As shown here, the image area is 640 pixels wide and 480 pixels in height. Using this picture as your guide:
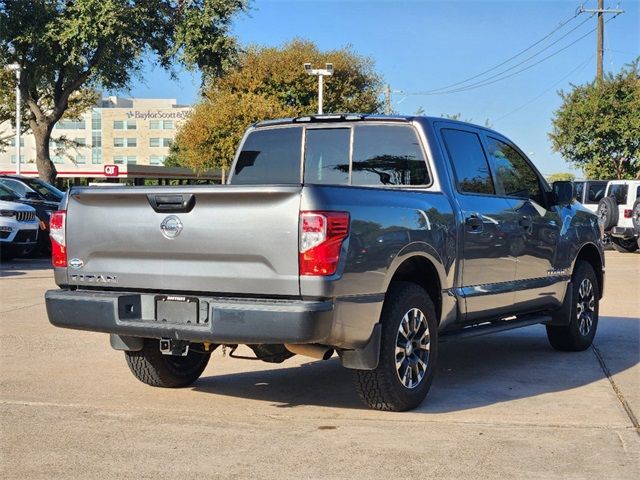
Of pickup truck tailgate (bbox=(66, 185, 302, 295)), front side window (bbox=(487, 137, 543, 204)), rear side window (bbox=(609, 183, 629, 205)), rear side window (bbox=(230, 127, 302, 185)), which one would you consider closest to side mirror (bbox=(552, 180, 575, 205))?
front side window (bbox=(487, 137, 543, 204))

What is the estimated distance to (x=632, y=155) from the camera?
121ft

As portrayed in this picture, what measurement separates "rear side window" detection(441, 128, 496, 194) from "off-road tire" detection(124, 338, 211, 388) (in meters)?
2.33

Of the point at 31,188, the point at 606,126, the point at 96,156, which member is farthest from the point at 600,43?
the point at 96,156

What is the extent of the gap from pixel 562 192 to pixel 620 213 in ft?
52.3

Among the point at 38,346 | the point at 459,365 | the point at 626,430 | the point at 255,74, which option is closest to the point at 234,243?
the point at 626,430

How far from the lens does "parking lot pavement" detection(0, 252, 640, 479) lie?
4.95 m

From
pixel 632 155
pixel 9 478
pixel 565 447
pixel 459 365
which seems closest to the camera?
pixel 9 478

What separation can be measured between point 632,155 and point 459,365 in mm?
31440

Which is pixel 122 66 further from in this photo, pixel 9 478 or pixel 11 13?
pixel 9 478

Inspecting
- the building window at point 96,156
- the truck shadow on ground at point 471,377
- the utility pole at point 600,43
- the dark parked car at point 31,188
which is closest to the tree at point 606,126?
the utility pole at point 600,43

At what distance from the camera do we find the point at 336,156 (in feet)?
23.7

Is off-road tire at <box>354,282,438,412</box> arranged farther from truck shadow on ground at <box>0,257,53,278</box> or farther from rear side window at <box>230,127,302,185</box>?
truck shadow on ground at <box>0,257,53,278</box>

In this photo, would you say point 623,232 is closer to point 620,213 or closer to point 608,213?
point 608,213

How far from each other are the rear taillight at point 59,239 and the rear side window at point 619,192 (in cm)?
1959
